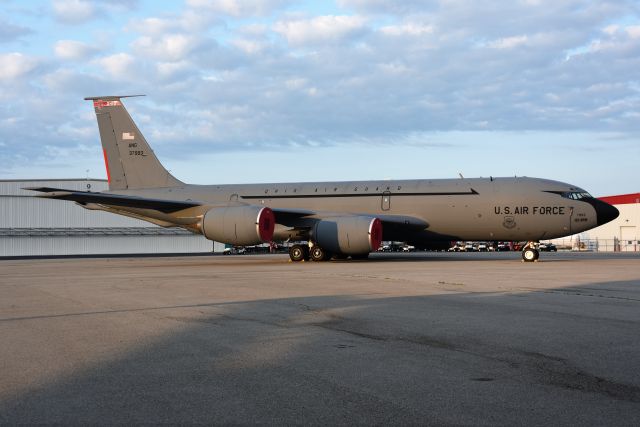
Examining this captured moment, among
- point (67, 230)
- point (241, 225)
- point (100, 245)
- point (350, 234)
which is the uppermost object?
point (241, 225)

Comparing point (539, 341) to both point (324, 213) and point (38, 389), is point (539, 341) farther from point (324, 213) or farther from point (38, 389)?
point (324, 213)

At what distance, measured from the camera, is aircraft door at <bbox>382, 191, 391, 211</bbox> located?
32.3 metres

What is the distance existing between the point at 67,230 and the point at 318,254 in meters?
40.5

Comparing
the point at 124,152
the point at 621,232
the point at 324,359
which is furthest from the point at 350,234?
the point at 621,232

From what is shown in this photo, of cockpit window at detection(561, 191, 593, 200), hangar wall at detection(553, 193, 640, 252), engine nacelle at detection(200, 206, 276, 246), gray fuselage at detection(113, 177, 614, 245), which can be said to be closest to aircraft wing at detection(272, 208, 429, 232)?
gray fuselage at detection(113, 177, 614, 245)

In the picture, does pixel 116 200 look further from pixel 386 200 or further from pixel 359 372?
pixel 359 372

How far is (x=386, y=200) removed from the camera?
3241cm

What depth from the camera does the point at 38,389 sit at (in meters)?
6.02

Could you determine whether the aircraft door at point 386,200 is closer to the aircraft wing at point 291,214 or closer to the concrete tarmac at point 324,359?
the aircraft wing at point 291,214

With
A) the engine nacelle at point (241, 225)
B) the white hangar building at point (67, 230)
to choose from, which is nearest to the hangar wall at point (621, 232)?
the white hangar building at point (67, 230)

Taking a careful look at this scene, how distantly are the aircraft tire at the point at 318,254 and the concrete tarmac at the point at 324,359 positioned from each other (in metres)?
17.7

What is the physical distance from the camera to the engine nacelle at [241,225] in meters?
29.8

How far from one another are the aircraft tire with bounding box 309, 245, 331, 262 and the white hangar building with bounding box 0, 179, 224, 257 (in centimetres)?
3928

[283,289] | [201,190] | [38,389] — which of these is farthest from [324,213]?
[38,389]
